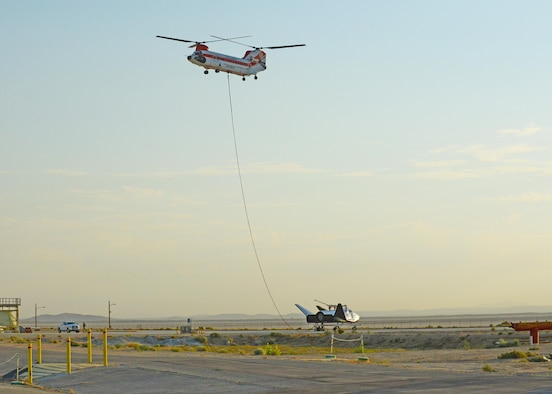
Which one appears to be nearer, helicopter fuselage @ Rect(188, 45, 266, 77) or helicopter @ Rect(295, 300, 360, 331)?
helicopter fuselage @ Rect(188, 45, 266, 77)

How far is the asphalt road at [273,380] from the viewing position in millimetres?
21938

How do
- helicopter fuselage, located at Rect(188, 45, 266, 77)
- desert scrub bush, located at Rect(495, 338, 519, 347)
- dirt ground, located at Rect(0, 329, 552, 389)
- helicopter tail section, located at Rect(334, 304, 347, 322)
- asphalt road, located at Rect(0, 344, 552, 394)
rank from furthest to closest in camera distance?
helicopter tail section, located at Rect(334, 304, 347, 322) → desert scrub bush, located at Rect(495, 338, 519, 347) → helicopter fuselage, located at Rect(188, 45, 266, 77) → dirt ground, located at Rect(0, 329, 552, 389) → asphalt road, located at Rect(0, 344, 552, 394)

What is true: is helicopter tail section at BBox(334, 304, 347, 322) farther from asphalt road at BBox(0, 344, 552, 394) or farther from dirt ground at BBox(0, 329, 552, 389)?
asphalt road at BBox(0, 344, 552, 394)

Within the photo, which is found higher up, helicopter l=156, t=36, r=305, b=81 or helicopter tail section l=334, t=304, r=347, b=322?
helicopter l=156, t=36, r=305, b=81

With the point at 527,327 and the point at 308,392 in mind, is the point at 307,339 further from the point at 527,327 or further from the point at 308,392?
the point at 308,392

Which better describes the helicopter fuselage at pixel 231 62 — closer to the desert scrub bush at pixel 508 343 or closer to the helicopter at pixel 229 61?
the helicopter at pixel 229 61

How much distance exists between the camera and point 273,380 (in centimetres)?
2464

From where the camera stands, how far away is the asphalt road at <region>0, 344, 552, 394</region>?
72.0ft

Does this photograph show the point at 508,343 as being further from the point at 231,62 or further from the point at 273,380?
the point at 273,380

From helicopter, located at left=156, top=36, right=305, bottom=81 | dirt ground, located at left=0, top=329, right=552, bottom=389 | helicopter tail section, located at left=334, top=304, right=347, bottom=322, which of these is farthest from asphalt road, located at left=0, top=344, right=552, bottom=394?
helicopter tail section, located at left=334, top=304, right=347, bottom=322

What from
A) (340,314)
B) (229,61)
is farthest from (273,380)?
(340,314)

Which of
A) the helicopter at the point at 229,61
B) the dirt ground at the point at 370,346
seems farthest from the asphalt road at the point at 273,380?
the helicopter at the point at 229,61

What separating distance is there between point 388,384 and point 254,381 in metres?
3.86

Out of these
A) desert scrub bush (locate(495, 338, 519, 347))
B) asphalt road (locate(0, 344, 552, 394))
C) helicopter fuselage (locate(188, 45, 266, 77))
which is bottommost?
asphalt road (locate(0, 344, 552, 394))
